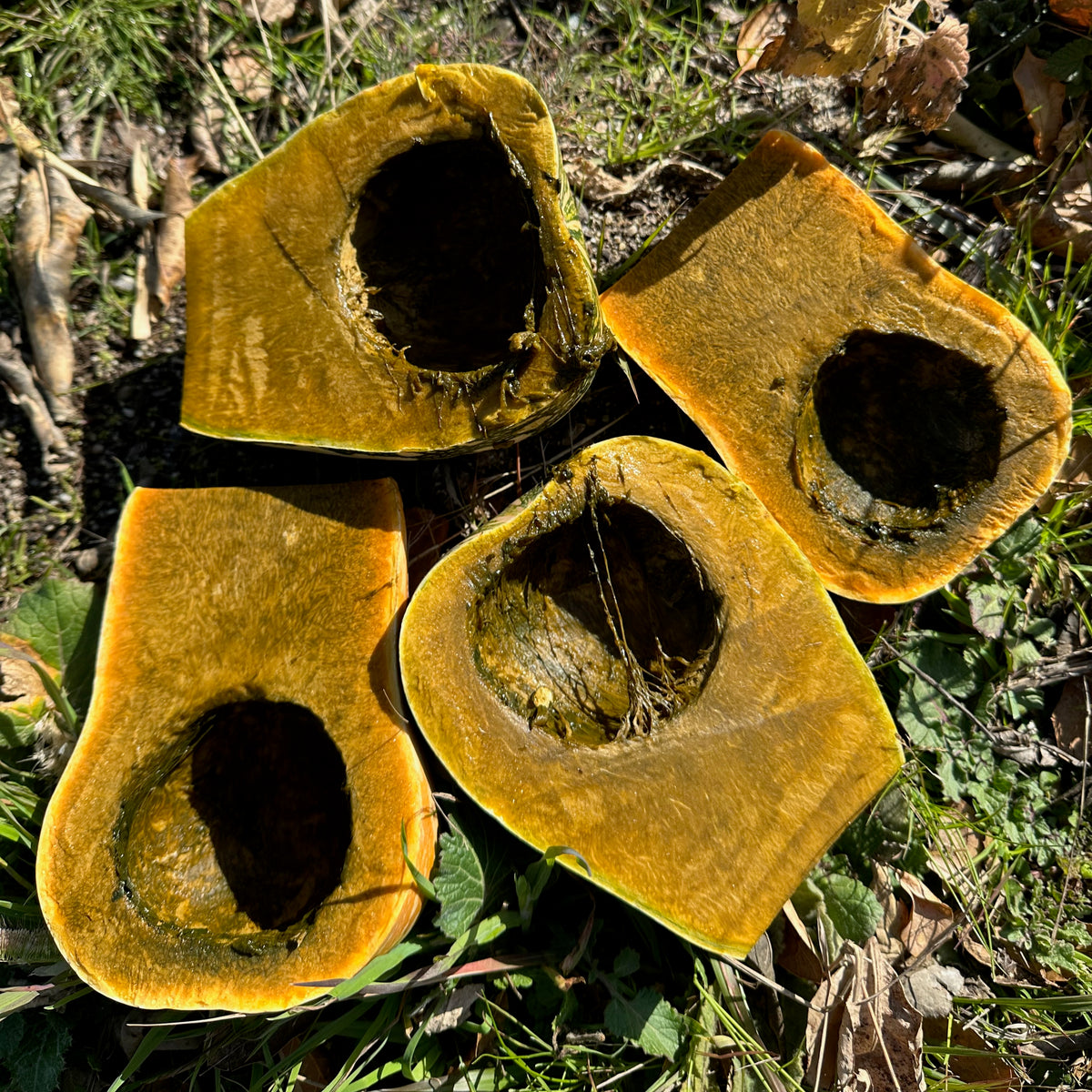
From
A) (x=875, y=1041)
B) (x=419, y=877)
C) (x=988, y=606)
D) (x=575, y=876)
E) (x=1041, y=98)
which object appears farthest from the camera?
(x=1041, y=98)

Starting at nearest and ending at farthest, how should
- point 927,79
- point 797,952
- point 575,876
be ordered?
point 575,876
point 797,952
point 927,79

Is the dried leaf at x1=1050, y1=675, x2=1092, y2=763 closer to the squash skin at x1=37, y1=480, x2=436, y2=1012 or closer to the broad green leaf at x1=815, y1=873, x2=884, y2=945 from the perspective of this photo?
the broad green leaf at x1=815, y1=873, x2=884, y2=945

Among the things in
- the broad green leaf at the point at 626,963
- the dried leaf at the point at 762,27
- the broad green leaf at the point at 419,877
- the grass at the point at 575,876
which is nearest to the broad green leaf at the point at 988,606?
the grass at the point at 575,876

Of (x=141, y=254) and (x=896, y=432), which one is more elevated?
(x=896, y=432)

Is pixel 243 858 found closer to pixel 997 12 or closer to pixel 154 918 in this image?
pixel 154 918

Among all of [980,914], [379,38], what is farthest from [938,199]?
[980,914]

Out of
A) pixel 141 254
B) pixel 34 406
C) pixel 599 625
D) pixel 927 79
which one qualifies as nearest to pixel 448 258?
pixel 141 254

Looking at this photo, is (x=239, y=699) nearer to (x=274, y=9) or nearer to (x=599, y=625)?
(x=599, y=625)
